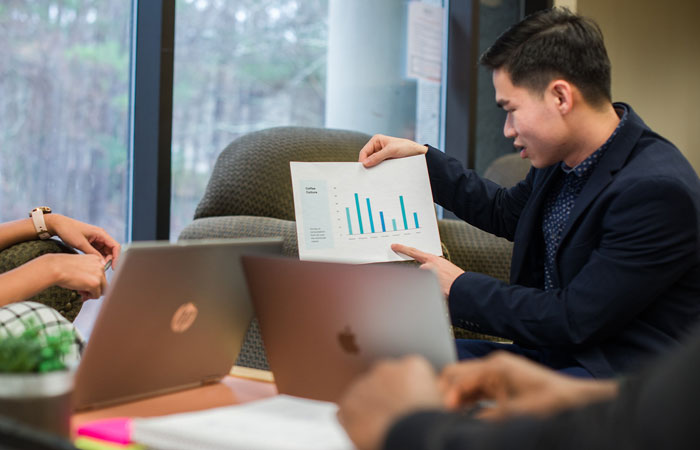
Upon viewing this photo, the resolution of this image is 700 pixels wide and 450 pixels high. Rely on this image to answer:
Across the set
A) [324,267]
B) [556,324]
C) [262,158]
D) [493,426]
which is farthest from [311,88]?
[493,426]

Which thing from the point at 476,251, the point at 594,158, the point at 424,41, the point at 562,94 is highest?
the point at 424,41

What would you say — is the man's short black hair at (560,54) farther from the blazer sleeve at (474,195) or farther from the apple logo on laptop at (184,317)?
the apple logo on laptop at (184,317)

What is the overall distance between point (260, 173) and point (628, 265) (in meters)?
1.12

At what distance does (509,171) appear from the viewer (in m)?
2.88

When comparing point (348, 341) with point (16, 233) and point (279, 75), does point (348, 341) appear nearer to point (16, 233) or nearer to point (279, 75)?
point (16, 233)

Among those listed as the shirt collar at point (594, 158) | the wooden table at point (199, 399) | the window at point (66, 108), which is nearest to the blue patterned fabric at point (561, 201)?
the shirt collar at point (594, 158)

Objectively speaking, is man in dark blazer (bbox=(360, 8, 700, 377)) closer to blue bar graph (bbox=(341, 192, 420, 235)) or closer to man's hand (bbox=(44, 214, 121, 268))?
blue bar graph (bbox=(341, 192, 420, 235))

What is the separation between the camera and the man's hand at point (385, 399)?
26.4 inches

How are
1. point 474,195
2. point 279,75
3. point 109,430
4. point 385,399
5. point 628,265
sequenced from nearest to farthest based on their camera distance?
point 385,399 → point 109,430 → point 628,265 → point 474,195 → point 279,75

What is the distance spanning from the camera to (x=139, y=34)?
2527mm

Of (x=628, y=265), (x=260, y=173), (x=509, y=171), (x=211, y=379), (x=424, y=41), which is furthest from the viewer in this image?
(x=424, y=41)

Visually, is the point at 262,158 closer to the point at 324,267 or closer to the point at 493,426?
the point at 324,267

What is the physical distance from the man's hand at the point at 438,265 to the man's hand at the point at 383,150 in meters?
0.20

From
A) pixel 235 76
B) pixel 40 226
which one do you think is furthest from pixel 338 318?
pixel 235 76
